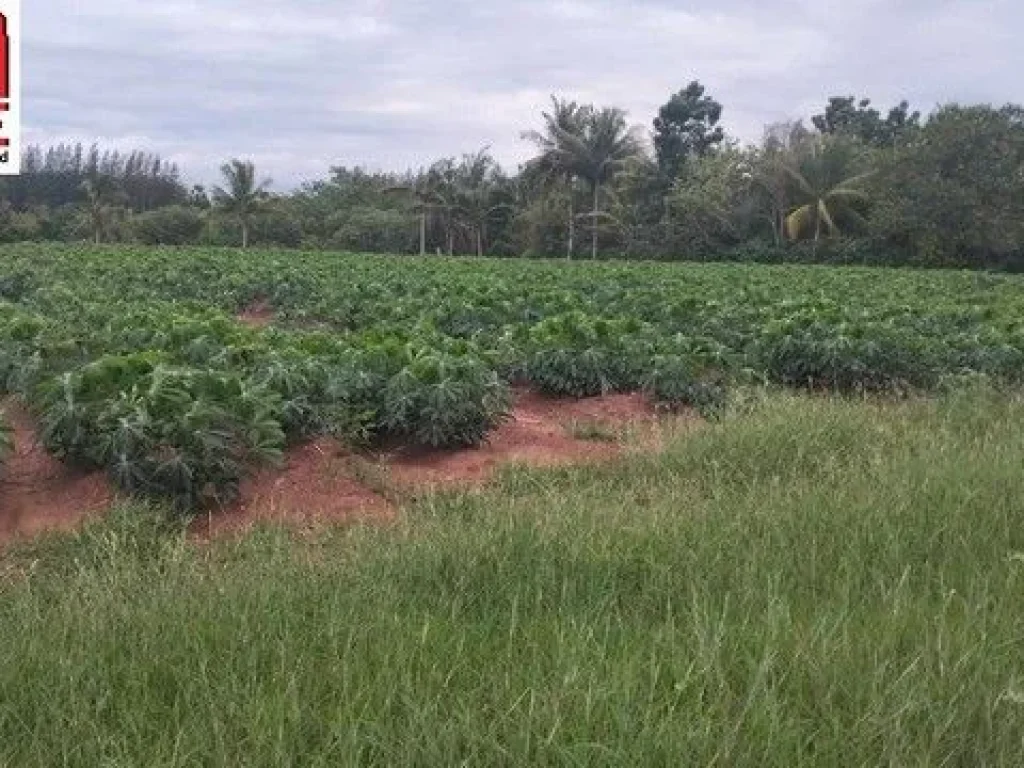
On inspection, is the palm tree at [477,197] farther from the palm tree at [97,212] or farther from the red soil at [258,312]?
the red soil at [258,312]

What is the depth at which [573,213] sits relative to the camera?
51.8m

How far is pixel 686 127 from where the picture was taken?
6244 cm

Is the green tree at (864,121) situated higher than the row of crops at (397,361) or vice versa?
the green tree at (864,121)

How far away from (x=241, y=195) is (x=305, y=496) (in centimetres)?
5022

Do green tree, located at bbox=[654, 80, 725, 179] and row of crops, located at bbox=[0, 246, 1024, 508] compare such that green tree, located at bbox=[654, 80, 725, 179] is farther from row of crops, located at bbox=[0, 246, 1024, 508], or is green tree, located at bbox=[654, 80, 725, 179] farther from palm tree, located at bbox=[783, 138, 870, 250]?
row of crops, located at bbox=[0, 246, 1024, 508]

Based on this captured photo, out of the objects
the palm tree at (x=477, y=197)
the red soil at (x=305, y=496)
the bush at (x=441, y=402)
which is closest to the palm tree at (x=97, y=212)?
the palm tree at (x=477, y=197)

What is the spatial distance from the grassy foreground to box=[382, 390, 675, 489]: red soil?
2161 millimetres

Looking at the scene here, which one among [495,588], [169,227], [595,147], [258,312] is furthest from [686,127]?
[495,588]

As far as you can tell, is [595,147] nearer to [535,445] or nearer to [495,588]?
[535,445]

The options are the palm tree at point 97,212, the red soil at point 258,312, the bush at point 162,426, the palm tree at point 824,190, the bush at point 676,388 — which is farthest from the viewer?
the palm tree at point 97,212

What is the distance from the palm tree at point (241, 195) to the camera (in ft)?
175

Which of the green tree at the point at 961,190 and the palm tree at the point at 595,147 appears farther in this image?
the palm tree at the point at 595,147

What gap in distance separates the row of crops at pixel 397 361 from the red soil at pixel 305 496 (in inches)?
5.9

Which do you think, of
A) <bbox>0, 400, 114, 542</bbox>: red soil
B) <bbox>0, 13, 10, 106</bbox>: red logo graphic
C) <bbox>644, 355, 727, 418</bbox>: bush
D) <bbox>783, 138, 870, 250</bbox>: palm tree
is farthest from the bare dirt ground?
<bbox>783, 138, 870, 250</bbox>: palm tree
